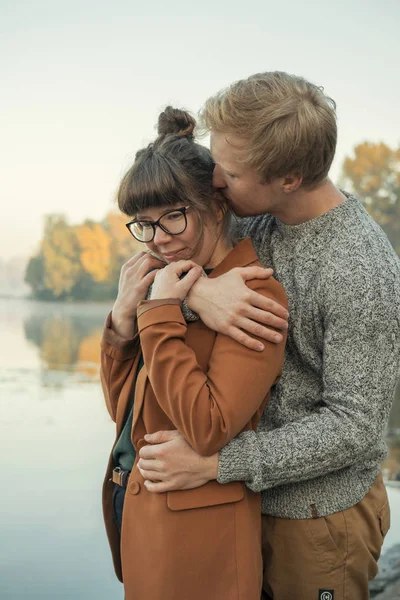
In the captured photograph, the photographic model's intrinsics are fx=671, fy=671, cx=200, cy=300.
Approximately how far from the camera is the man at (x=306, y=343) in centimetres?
129

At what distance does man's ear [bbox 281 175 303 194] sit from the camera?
135 centimetres

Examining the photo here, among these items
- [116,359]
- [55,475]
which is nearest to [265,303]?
[116,359]

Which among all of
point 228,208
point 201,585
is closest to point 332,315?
point 228,208

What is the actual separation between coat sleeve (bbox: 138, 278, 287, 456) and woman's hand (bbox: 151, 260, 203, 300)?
0.03 metres

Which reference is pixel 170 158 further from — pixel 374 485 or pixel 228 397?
pixel 374 485

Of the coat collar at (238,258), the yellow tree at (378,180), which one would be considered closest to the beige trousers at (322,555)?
the coat collar at (238,258)

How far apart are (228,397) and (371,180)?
9.17 metres

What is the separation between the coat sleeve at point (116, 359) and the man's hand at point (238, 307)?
0.19 metres

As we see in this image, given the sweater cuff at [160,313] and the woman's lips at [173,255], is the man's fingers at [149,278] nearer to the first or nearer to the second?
the woman's lips at [173,255]

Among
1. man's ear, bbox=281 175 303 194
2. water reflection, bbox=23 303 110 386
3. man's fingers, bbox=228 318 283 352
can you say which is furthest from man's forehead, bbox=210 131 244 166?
water reflection, bbox=23 303 110 386

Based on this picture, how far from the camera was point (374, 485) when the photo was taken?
1.55m

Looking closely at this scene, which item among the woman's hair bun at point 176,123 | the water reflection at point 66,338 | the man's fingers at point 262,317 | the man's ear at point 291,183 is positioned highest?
the woman's hair bun at point 176,123

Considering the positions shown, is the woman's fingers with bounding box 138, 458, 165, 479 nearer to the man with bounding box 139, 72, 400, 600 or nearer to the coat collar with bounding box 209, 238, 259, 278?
the man with bounding box 139, 72, 400, 600

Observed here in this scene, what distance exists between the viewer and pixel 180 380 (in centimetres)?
121
